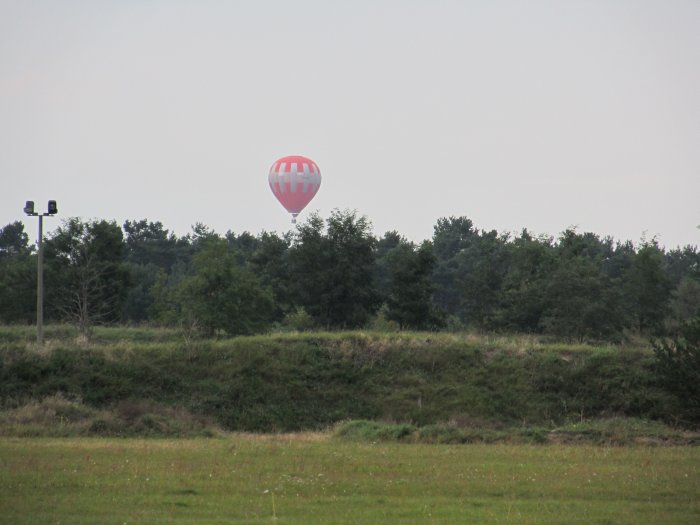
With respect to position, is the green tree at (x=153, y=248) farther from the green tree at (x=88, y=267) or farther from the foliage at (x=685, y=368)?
the foliage at (x=685, y=368)

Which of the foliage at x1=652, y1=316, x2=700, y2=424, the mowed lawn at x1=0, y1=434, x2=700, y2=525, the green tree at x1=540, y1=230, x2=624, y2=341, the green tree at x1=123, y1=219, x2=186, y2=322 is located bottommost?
the mowed lawn at x1=0, y1=434, x2=700, y2=525

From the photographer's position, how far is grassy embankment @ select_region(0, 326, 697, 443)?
39656mm

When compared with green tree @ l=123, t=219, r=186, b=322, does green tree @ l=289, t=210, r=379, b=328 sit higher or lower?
lower

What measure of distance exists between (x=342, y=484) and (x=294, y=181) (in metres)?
57.5

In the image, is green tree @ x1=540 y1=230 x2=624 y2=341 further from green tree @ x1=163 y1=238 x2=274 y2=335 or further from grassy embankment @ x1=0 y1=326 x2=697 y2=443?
grassy embankment @ x1=0 y1=326 x2=697 y2=443

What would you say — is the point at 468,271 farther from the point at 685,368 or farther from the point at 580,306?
the point at 685,368

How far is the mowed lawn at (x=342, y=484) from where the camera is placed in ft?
55.2

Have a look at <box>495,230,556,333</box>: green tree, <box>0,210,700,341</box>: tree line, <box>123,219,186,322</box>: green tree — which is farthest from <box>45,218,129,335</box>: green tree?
<box>123,219,186,322</box>: green tree

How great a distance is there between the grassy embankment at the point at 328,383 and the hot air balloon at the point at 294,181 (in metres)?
31.0

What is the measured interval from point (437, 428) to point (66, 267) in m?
49.6

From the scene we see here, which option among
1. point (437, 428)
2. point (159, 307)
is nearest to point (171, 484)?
point (437, 428)

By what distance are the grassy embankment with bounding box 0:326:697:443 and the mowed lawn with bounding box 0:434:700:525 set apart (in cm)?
1031

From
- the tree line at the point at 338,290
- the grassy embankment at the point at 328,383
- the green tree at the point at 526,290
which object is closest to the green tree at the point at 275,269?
the tree line at the point at 338,290

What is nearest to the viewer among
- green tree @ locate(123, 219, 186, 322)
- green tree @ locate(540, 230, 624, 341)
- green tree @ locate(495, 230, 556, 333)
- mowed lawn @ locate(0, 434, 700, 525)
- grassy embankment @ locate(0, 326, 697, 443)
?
mowed lawn @ locate(0, 434, 700, 525)
